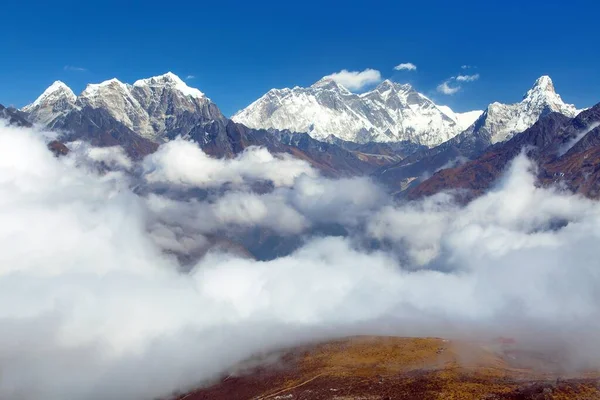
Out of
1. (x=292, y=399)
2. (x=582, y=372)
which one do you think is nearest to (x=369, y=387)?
(x=292, y=399)

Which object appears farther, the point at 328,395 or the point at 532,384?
the point at 328,395

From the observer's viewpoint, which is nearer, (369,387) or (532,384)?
(532,384)

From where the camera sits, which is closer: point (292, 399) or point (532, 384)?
point (532, 384)

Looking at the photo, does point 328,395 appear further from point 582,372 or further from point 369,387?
point 582,372

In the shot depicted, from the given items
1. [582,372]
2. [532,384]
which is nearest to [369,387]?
[532,384]

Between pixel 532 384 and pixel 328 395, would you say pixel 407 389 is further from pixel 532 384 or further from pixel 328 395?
pixel 532 384

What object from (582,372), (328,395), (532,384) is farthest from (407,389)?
(582,372)

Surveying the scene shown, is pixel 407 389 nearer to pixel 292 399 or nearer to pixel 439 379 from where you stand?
pixel 439 379
